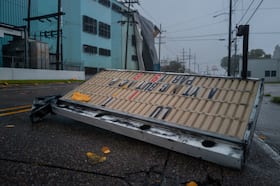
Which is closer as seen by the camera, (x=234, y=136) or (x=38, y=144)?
(x=234, y=136)

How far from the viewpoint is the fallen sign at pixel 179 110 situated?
2359 millimetres

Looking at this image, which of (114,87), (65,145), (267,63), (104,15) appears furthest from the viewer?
(267,63)

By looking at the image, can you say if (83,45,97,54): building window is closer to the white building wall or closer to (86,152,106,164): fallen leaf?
(86,152,106,164): fallen leaf

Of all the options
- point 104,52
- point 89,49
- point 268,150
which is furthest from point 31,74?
point 104,52

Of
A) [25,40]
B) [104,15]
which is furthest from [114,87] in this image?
[104,15]

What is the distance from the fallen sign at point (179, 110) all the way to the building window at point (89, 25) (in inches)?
1074

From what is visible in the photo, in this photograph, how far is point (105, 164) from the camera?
7.73 feet

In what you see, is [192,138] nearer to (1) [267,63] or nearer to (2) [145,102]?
(2) [145,102]

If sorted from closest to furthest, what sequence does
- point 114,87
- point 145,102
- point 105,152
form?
point 105,152
point 145,102
point 114,87

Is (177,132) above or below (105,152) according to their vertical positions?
above

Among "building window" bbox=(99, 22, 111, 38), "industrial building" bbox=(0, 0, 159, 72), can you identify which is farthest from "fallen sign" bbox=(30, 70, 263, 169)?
"building window" bbox=(99, 22, 111, 38)

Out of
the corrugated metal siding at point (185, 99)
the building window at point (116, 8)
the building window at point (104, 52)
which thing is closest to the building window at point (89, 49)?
the building window at point (104, 52)

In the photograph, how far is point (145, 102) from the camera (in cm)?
342

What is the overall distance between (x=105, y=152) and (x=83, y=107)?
53.7 inches
